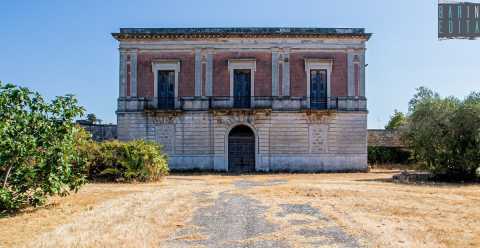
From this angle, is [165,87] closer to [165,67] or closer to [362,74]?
[165,67]

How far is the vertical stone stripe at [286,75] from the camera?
27172mm

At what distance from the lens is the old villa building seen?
27.0 meters

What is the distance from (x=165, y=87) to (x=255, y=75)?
5.52 m

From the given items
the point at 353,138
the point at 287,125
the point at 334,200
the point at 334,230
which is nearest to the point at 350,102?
the point at 353,138

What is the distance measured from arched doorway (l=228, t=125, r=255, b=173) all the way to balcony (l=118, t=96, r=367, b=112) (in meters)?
1.77

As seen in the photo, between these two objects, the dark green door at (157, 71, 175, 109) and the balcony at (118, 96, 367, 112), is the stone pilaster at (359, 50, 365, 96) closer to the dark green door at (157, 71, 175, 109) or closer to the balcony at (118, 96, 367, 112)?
the balcony at (118, 96, 367, 112)

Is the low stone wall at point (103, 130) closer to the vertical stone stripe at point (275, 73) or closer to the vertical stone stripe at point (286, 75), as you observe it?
the vertical stone stripe at point (275, 73)

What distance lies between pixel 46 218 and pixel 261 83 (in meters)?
19.5

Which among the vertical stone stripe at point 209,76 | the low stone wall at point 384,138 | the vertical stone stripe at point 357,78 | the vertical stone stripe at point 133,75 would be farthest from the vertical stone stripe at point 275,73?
the low stone wall at point 384,138

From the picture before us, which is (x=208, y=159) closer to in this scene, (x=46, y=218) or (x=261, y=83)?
(x=261, y=83)

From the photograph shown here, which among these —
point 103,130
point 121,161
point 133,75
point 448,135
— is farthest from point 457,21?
point 103,130

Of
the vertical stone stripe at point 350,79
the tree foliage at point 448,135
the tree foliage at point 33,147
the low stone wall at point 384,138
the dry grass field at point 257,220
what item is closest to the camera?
the dry grass field at point 257,220

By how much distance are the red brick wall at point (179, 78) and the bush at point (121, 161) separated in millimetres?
9011

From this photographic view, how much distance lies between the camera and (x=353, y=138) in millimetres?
27094
